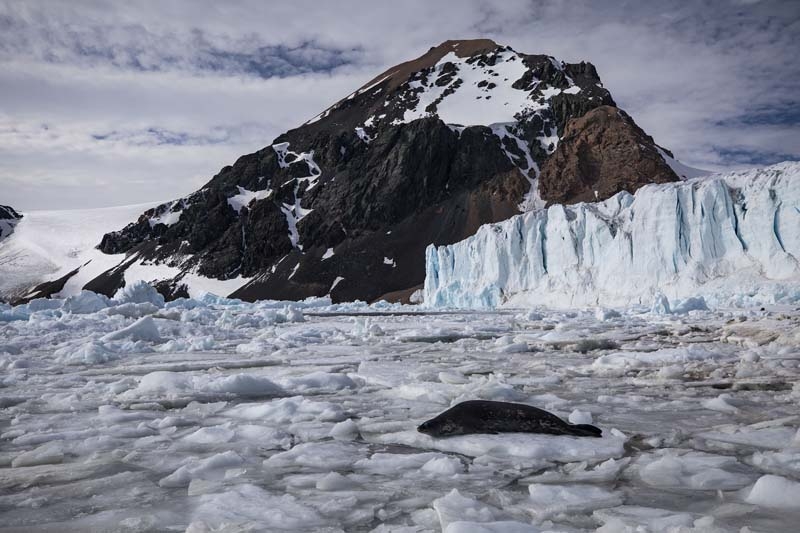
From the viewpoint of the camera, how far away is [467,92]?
420ft

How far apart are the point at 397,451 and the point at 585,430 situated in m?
1.52

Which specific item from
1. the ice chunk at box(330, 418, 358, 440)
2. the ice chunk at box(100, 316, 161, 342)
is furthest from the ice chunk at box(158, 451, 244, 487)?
the ice chunk at box(100, 316, 161, 342)

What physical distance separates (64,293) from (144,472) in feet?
411

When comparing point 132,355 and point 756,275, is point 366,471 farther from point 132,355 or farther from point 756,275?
point 756,275

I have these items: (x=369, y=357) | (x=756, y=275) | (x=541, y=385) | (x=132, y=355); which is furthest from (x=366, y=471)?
(x=756, y=275)

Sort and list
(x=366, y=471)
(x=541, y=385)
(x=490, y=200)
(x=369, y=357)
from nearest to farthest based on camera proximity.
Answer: (x=366, y=471) < (x=541, y=385) < (x=369, y=357) < (x=490, y=200)

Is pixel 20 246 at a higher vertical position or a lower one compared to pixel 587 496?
higher

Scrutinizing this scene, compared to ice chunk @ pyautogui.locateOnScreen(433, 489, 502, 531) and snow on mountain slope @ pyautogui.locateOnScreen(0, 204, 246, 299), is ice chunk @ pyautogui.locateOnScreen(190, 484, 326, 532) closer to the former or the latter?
ice chunk @ pyautogui.locateOnScreen(433, 489, 502, 531)

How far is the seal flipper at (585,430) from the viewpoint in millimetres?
4203

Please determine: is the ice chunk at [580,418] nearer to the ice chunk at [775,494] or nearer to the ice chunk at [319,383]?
the ice chunk at [775,494]

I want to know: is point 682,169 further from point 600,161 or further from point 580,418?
point 580,418

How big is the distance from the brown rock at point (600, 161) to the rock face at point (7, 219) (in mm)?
149695

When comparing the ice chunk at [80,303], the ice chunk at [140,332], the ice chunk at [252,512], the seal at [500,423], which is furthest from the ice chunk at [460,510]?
the ice chunk at [80,303]

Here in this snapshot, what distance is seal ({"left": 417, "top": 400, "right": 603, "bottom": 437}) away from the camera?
4.30m
